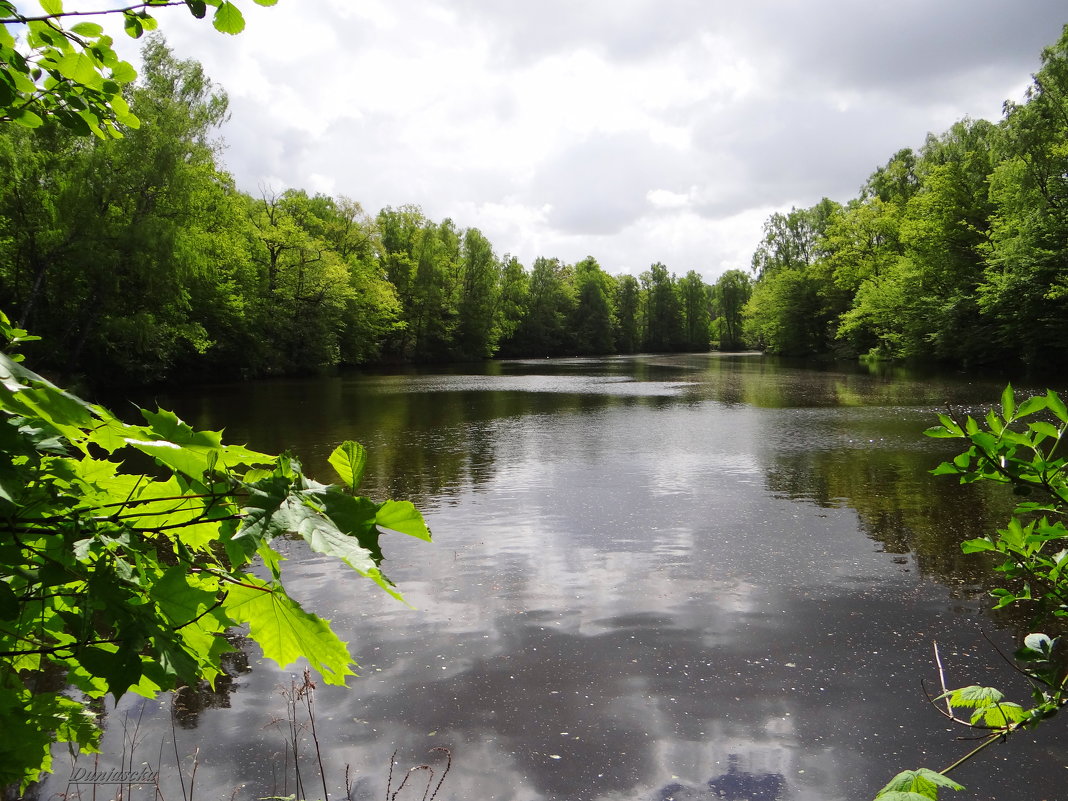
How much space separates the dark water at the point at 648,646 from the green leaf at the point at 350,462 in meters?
3.58

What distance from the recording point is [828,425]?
1902 centimetres

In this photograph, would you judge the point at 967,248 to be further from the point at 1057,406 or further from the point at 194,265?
the point at 1057,406

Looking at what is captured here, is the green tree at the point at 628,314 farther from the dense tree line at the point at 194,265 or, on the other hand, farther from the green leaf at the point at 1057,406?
the green leaf at the point at 1057,406

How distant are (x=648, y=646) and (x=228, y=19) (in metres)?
5.45

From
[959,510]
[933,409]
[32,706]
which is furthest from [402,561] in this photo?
[933,409]

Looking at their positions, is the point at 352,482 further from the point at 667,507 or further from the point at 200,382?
the point at 200,382

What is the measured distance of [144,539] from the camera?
4.29 ft

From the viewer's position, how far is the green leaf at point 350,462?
1.20 metres

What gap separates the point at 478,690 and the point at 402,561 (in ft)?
10.4

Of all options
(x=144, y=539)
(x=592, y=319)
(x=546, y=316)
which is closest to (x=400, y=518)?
(x=144, y=539)

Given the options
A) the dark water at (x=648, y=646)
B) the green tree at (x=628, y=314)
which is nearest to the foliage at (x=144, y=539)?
the dark water at (x=648, y=646)

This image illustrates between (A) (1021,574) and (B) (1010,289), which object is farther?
(B) (1010,289)

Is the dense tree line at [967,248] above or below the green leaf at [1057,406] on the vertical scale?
above

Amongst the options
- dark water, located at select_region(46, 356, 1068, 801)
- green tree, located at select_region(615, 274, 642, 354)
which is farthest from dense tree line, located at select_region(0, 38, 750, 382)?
green tree, located at select_region(615, 274, 642, 354)
